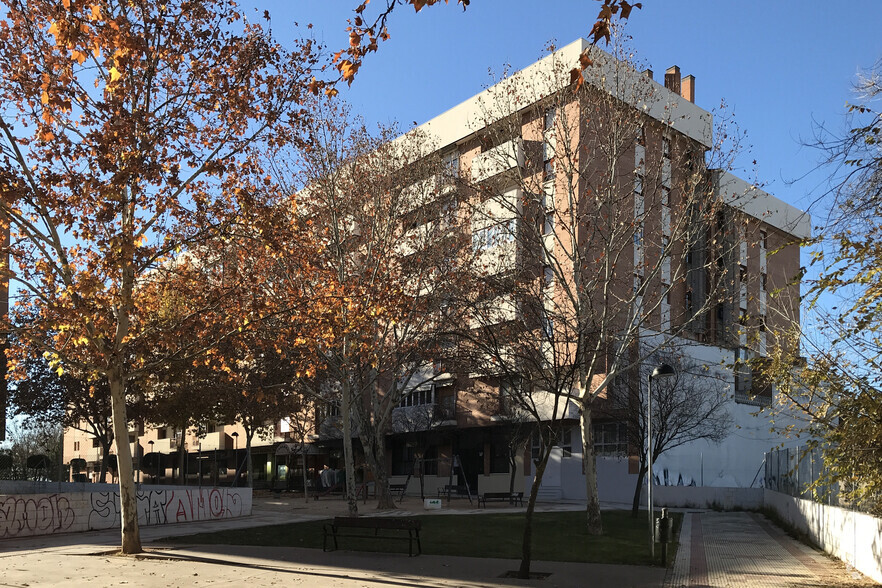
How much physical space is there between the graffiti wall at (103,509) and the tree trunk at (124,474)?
21.9ft

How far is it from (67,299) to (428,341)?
1769cm

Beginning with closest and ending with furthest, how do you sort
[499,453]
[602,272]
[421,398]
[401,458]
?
1. [602,272]
2. [499,453]
3. [421,398]
4. [401,458]

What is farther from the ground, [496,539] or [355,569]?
[355,569]

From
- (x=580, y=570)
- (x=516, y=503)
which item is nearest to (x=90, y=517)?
(x=580, y=570)

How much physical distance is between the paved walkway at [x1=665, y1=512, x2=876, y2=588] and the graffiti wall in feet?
49.9

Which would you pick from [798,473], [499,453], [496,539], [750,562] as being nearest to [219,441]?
[499,453]

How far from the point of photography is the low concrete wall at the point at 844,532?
1402 centimetres

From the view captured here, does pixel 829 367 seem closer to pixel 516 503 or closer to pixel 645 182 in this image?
pixel 645 182

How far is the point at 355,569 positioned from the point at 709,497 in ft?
89.5

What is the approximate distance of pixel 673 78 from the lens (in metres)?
47.7

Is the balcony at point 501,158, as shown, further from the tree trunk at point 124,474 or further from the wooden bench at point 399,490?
the wooden bench at point 399,490

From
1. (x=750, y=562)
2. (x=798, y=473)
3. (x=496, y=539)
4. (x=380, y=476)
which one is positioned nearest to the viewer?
(x=750, y=562)

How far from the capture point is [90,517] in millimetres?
23719

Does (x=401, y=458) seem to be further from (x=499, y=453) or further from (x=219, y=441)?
(x=219, y=441)
